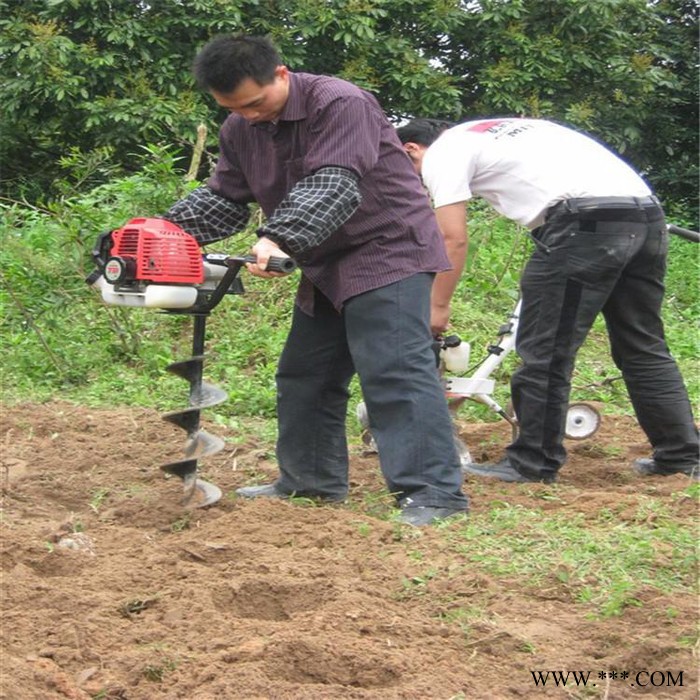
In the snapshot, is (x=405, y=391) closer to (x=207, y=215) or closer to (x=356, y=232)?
(x=356, y=232)

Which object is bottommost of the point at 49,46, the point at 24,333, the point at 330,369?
the point at 24,333

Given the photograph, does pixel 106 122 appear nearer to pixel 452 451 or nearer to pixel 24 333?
pixel 24 333

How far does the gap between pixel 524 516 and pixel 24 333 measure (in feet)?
14.9

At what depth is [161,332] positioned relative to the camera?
26.2 feet

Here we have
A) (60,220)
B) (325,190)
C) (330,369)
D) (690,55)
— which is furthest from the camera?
(690,55)

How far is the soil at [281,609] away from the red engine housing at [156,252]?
88 cm

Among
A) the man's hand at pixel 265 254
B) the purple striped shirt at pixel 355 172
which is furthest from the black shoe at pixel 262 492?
the man's hand at pixel 265 254

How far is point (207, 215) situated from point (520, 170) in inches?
52.4

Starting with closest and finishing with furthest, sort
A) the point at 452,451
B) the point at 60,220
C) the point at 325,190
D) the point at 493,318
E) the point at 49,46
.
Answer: the point at 325,190 < the point at 452,451 < the point at 60,220 < the point at 493,318 < the point at 49,46

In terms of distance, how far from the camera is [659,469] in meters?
5.35

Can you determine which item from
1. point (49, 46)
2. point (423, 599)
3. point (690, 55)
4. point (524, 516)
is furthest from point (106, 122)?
point (423, 599)

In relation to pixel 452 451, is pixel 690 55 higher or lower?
higher

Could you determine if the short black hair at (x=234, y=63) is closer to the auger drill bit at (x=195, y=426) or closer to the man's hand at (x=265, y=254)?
the man's hand at (x=265, y=254)

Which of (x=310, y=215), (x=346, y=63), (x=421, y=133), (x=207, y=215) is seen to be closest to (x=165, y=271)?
(x=310, y=215)
